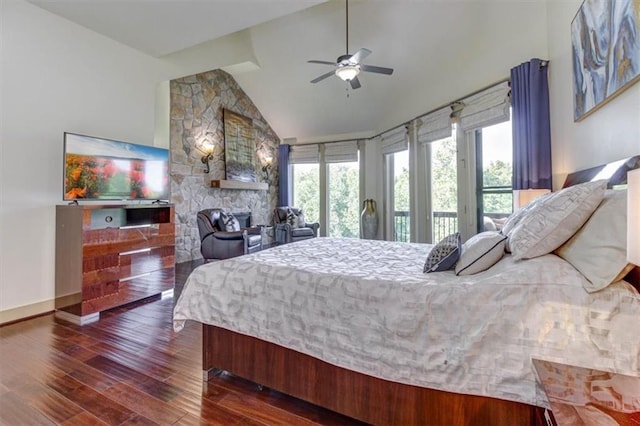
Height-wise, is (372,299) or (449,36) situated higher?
(449,36)

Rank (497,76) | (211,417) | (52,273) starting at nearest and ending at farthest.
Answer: (211,417)
(52,273)
(497,76)

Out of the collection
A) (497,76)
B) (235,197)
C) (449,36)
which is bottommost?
(235,197)

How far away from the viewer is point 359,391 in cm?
143

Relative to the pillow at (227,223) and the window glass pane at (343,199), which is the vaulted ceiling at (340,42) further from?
the pillow at (227,223)

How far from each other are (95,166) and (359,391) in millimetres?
3457

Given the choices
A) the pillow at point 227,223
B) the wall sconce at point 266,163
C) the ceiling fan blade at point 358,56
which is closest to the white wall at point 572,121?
the ceiling fan blade at point 358,56

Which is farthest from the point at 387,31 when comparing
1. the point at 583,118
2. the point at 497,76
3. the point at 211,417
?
the point at 211,417

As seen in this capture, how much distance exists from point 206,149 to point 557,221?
18.9ft

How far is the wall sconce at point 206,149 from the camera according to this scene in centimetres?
577

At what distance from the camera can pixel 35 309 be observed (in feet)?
9.91

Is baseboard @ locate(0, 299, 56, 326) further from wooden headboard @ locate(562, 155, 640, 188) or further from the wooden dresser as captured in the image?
wooden headboard @ locate(562, 155, 640, 188)

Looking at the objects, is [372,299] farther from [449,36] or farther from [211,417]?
[449,36]

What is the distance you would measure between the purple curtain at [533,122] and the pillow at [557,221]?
1891 millimetres

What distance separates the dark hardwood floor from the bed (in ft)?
0.46
